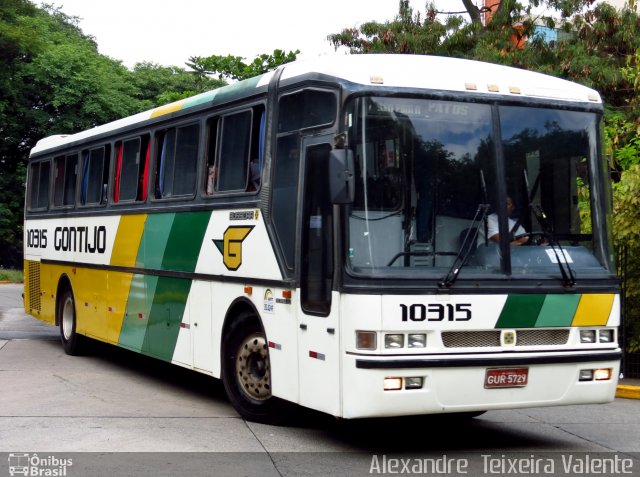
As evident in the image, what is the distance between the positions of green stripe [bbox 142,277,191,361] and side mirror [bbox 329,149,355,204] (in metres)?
3.80

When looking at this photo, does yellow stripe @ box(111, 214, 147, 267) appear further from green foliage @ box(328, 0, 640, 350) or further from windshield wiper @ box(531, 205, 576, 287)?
green foliage @ box(328, 0, 640, 350)

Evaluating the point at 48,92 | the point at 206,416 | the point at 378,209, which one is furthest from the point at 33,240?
the point at 48,92

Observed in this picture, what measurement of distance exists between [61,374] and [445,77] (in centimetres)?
715

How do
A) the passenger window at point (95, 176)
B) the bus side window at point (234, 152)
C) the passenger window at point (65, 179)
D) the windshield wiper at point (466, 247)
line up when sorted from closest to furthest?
the windshield wiper at point (466, 247) < the bus side window at point (234, 152) < the passenger window at point (95, 176) < the passenger window at point (65, 179)

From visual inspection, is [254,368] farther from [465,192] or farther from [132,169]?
[132,169]

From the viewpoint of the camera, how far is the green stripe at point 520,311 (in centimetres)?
823

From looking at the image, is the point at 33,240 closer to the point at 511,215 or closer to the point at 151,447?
the point at 151,447

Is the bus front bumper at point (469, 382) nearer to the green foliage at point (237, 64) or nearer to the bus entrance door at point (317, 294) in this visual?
the bus entrance door at point (317, 294)

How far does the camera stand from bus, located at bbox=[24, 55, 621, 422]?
7980 millimetres

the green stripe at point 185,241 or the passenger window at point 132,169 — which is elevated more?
the passenger window at point 132,169

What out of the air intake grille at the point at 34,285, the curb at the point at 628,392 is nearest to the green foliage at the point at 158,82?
the air intake grille at the point at 34,285

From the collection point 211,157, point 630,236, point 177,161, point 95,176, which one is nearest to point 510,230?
point 211,157

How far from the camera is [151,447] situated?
28.2 ft

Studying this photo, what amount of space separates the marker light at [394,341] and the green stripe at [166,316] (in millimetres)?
3858
